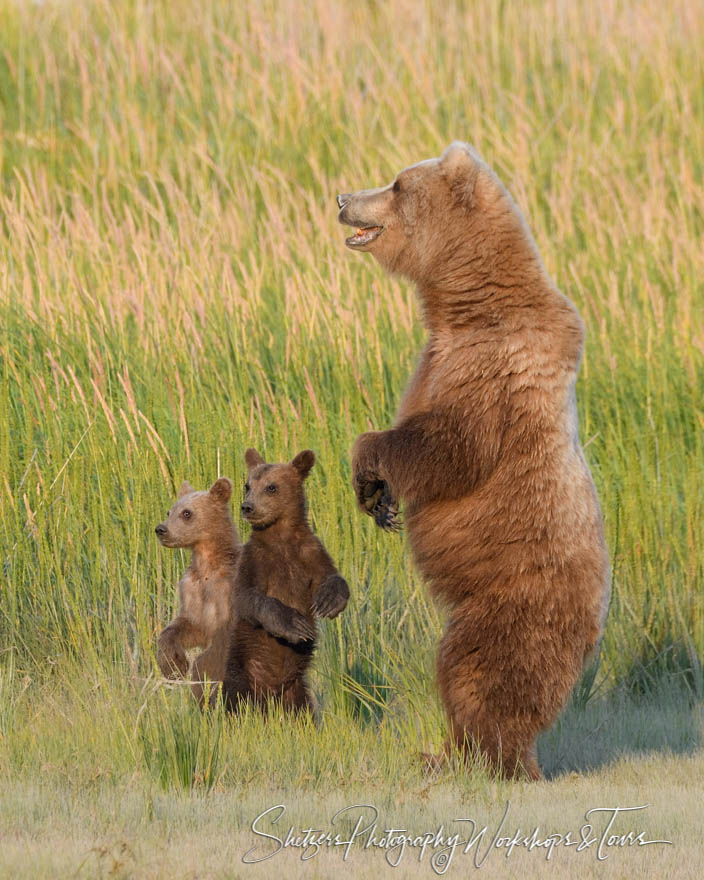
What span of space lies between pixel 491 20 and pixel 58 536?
9.47 meters

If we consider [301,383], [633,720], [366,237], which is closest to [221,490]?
[366,237]

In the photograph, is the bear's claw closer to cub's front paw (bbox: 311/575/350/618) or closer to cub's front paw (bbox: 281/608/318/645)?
cub's front paw (bbox: 311/575/350/618)

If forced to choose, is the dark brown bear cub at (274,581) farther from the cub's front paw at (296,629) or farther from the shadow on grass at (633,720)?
the shadow on grass at (633,720)

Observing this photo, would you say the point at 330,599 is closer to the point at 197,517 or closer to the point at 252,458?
the point at 252,458

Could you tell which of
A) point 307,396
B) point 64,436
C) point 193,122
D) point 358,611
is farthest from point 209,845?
point 193,122

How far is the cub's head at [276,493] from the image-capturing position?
Result: 5016 mm

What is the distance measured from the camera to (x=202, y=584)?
5449mm

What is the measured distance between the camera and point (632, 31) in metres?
13.7

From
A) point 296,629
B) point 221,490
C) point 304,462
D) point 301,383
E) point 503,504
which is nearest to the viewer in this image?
Answer: point 503,504

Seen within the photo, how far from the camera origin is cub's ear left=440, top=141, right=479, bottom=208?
16.9 ft

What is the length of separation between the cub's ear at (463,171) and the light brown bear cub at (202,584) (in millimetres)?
1479

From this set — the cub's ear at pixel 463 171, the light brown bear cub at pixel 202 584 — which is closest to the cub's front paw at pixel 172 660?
the light brown bear cub at pixel 202 584

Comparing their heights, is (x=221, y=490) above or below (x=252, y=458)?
below

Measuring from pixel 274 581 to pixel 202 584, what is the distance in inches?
21.7
